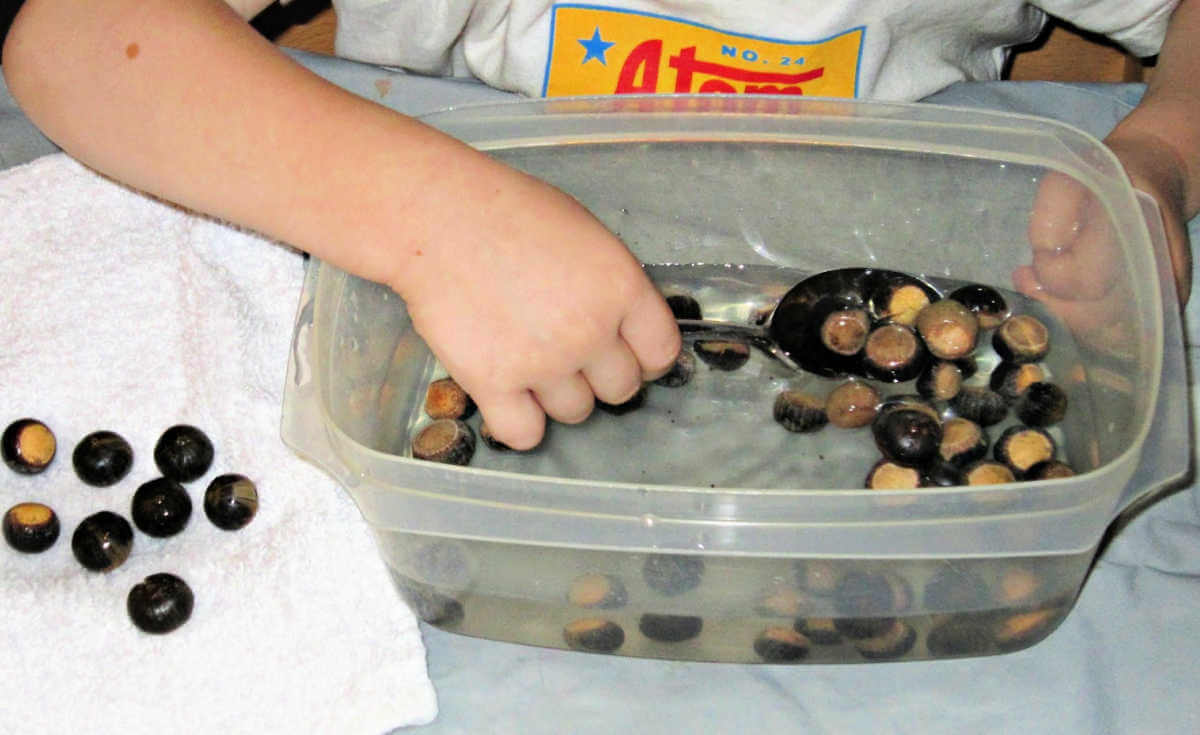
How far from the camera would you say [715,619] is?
615 mm

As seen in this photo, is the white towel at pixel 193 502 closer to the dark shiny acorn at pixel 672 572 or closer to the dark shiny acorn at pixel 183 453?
the dark shiny acorn at pixel 183 453

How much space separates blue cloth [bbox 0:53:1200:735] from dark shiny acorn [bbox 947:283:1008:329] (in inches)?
6.8

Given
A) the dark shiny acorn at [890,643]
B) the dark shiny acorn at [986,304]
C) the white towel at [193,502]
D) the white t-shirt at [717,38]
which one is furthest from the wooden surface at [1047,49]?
the dark shiny acorn at [890,643]

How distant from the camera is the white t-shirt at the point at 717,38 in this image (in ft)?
2.50

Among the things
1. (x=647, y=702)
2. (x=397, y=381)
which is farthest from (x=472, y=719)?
(x=397, y=381)

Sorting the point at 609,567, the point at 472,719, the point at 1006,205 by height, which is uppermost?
the point at 1006,205

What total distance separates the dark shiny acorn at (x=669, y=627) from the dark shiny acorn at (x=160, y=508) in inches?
11.8

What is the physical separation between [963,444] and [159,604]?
0.50 meters

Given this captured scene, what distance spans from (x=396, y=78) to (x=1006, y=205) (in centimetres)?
47

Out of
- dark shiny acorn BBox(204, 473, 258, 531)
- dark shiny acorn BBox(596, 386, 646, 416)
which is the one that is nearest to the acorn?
dark shiny acorn BBox(596, 386, 646, 416)

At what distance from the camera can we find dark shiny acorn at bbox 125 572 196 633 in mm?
650

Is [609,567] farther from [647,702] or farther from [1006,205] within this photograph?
[1006,205]

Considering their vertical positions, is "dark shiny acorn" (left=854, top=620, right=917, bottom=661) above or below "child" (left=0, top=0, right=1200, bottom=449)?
below

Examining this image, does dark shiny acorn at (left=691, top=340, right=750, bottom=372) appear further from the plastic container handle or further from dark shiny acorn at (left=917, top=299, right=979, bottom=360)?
the plastic container handle
